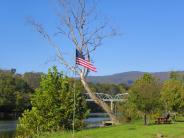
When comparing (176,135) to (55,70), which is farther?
(55,70)

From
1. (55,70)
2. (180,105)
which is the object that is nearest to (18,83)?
(180,105)

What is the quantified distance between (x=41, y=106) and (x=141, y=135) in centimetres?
1559

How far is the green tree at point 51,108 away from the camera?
3644 centimetres

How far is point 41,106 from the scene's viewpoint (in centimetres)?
3716

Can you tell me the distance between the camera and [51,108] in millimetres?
36781

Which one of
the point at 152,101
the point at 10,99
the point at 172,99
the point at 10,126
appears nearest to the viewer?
the point at 152,101

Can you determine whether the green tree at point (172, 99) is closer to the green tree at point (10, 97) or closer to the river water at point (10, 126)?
the river water at point (10, 126)

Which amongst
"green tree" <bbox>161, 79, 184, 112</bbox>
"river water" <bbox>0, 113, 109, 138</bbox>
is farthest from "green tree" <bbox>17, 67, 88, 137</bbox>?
"green tree" <bbox>161, 79, 184, 112</bbox>

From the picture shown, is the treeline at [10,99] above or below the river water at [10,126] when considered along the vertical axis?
above

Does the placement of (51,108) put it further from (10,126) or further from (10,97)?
(10,97)

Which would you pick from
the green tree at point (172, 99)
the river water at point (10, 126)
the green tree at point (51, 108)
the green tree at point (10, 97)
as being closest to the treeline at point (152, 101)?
the green tree at point (172, 99)

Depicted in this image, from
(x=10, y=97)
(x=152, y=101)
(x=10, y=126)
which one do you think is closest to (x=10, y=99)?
(x=10, y=97)

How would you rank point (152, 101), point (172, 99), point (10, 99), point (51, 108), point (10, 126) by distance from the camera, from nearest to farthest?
point (51, 108)
point (152, 101)
point (172, 99)
point (10, 126)
point (10, 99)

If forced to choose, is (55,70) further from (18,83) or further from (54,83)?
(18,83)
